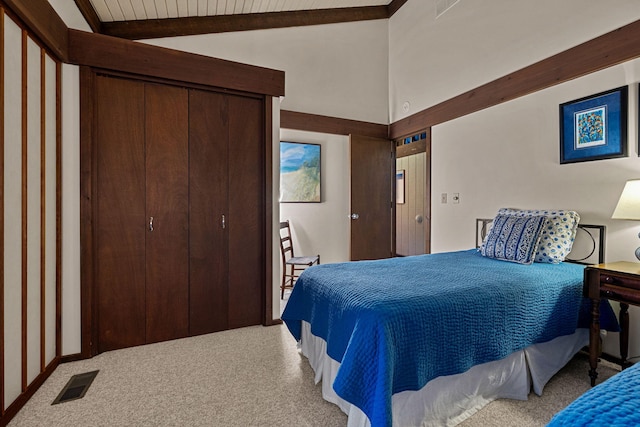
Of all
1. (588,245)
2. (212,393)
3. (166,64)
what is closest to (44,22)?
(166,64)

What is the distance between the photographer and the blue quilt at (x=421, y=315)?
1.38 meters

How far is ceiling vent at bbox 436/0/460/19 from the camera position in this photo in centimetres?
364

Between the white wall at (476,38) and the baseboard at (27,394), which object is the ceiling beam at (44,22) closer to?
the baseboard at (27,394)

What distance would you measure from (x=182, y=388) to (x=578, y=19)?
3.87 metres

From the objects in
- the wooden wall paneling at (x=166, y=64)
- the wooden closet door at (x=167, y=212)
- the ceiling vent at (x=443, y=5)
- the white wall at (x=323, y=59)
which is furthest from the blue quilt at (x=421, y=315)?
the ceiling vent at (x=443, y=5)

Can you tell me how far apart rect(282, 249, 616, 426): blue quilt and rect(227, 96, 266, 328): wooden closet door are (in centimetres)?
76

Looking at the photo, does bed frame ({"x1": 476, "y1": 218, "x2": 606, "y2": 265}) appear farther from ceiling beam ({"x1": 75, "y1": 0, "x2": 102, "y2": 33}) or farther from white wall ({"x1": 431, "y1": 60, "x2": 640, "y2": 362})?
ceiling beam ({"x1": 75, "y1": 0, "x2": 102, "y2": 33})

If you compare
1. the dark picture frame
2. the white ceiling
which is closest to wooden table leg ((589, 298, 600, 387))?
the dark picture frame

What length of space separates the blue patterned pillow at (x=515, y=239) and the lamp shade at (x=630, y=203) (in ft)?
1.55

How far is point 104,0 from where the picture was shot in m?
2.88

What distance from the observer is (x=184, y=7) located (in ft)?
10.9

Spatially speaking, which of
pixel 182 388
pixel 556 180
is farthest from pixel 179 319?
pixel 556 180

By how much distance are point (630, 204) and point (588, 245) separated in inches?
23.9

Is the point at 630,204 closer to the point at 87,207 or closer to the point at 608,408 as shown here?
the point at 608,408
